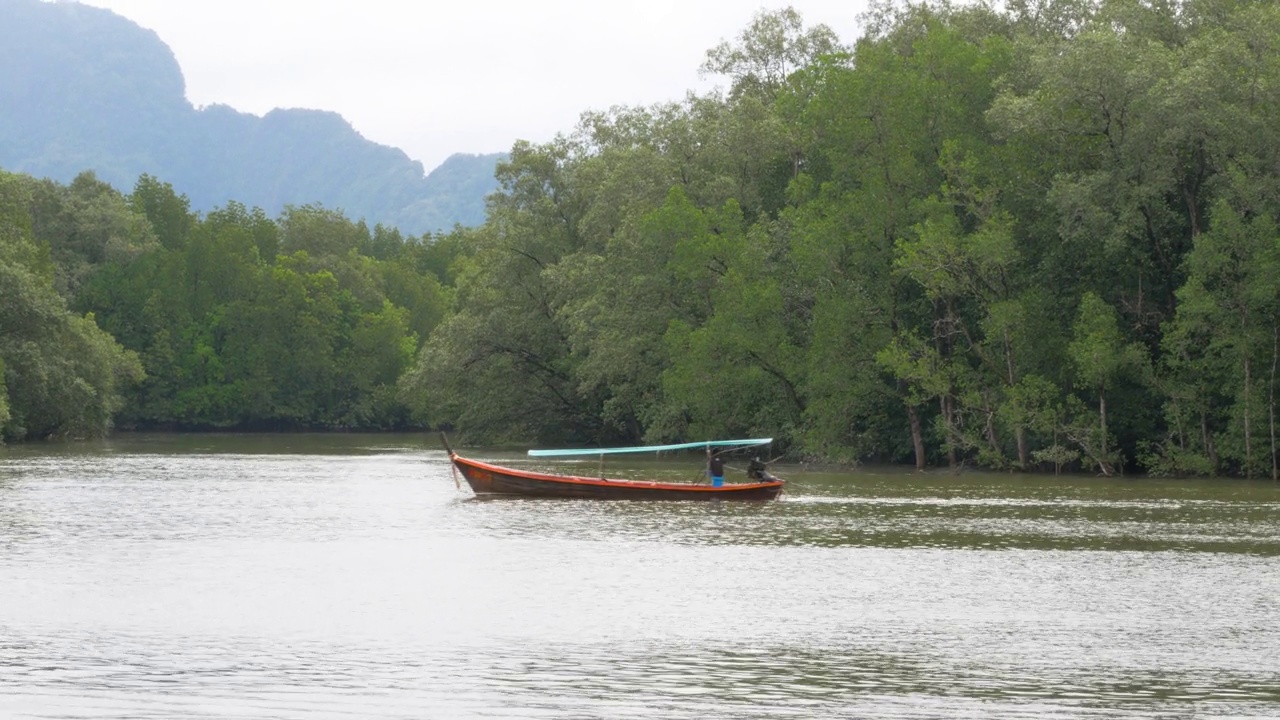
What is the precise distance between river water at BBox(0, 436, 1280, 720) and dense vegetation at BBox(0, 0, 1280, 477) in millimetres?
12549

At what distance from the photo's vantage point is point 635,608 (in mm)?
23859

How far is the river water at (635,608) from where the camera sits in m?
16.8

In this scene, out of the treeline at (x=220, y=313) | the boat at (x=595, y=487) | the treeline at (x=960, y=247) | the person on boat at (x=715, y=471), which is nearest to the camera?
the boat at (x=595, y=487)

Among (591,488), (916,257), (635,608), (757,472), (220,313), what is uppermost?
(220,313)

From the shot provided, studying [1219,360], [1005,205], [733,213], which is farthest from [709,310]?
[1219,360]

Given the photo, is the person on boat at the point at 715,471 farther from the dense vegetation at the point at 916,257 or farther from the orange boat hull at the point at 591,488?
the dense vegetation at the point at 916,257

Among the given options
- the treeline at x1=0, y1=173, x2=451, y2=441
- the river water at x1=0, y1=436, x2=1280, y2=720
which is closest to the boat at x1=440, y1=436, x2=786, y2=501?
the river water at x1=0, y1=436, x2=1280, y2=720

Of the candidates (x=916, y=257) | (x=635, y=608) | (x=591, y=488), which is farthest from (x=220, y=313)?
(x=635, y=608)

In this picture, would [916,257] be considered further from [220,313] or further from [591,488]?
[220,313]

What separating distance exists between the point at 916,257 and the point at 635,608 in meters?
39.1

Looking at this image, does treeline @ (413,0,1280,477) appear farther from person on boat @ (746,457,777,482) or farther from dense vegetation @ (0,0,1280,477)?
person on boat @ (746,457,777,482)

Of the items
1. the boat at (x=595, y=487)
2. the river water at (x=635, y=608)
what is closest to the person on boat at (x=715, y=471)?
the boat at (x=595, y=487)

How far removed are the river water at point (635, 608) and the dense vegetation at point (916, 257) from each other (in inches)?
494

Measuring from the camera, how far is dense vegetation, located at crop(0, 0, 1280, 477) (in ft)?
181
